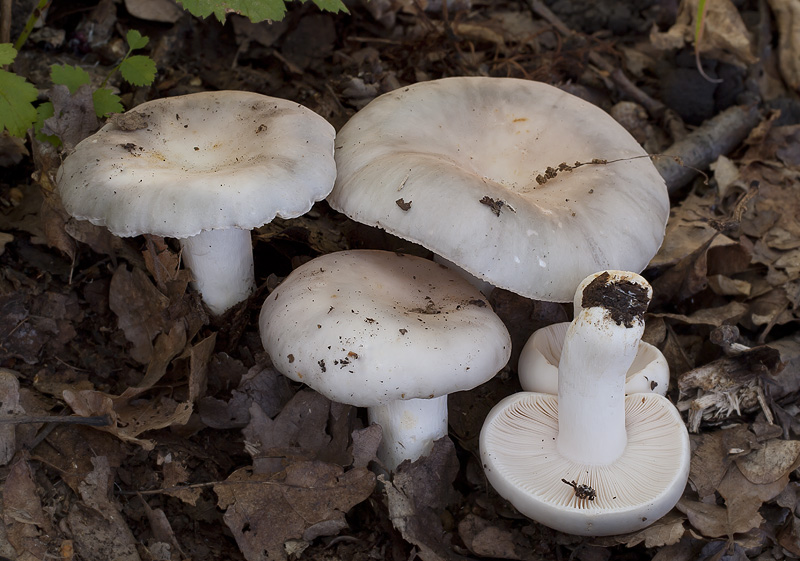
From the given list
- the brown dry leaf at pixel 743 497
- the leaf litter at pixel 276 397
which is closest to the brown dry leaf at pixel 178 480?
the leaf litter at pixel 276 397

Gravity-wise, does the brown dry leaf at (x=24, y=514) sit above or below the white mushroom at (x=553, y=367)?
below

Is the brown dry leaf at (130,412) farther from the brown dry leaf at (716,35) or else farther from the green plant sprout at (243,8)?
the brown dry leaf at (716,35)

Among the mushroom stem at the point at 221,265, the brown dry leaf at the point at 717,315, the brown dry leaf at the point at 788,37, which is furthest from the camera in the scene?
the brown dry leaf at the point at 788,37

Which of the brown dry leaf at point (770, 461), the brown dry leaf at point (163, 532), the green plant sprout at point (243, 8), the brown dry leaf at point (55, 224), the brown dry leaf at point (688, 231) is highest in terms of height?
the green plant sprout at point (243, 8)

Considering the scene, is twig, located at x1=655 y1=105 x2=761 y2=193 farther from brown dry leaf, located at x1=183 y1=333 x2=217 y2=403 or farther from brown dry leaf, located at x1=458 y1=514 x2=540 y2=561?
brown dry leaf, located at x1=183 y1=333 x2=217 y2=403

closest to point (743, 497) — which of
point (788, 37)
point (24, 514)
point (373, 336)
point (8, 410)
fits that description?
point (373, 336)

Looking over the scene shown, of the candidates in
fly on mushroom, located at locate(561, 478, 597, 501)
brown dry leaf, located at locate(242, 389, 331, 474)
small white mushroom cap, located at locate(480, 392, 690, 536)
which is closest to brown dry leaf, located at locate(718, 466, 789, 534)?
small white mushroom cap, located at locate(480, 392, 690, 536)

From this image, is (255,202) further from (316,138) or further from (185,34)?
(185,34)

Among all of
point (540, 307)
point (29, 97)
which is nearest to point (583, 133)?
point (540, 307)
